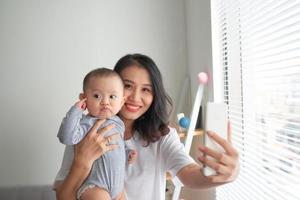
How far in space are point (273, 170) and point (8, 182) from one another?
160 cm

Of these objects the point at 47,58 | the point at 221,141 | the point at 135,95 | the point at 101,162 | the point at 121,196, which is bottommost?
the point at 121,196

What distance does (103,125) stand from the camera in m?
1.00

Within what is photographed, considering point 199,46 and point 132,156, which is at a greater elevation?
point 199,46

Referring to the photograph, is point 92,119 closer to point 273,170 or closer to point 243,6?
point 273,170

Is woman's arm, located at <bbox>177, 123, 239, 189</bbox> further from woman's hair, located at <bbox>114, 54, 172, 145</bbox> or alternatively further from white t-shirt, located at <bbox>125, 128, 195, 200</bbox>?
woman's hair, located at <bbox>114, 54, 172, 145</bbox>

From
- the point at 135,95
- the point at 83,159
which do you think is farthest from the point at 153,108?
the point at 83,159

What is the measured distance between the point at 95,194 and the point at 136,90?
0.41 metres

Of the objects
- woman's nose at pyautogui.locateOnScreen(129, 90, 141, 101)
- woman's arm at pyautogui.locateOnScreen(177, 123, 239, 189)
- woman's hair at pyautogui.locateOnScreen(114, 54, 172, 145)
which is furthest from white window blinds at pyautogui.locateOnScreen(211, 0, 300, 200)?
woman's nose at pyautogui.locateOnScreen(129, 90, 141, 101)

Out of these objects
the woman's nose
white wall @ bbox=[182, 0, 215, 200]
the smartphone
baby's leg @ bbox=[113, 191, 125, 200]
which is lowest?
baby's leg @ bbox=[113, 191, 125, 200]

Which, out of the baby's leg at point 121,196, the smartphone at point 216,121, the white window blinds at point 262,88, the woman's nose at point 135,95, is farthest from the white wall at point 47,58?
the smartphone at point 216,121

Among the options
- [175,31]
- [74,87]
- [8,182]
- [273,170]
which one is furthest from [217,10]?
[8,182]

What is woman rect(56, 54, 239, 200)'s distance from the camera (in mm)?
941

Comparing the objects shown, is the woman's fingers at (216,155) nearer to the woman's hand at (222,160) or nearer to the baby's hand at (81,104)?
the woman's hand at (222,160)

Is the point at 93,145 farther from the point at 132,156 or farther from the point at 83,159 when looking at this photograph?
the point at 132,156
